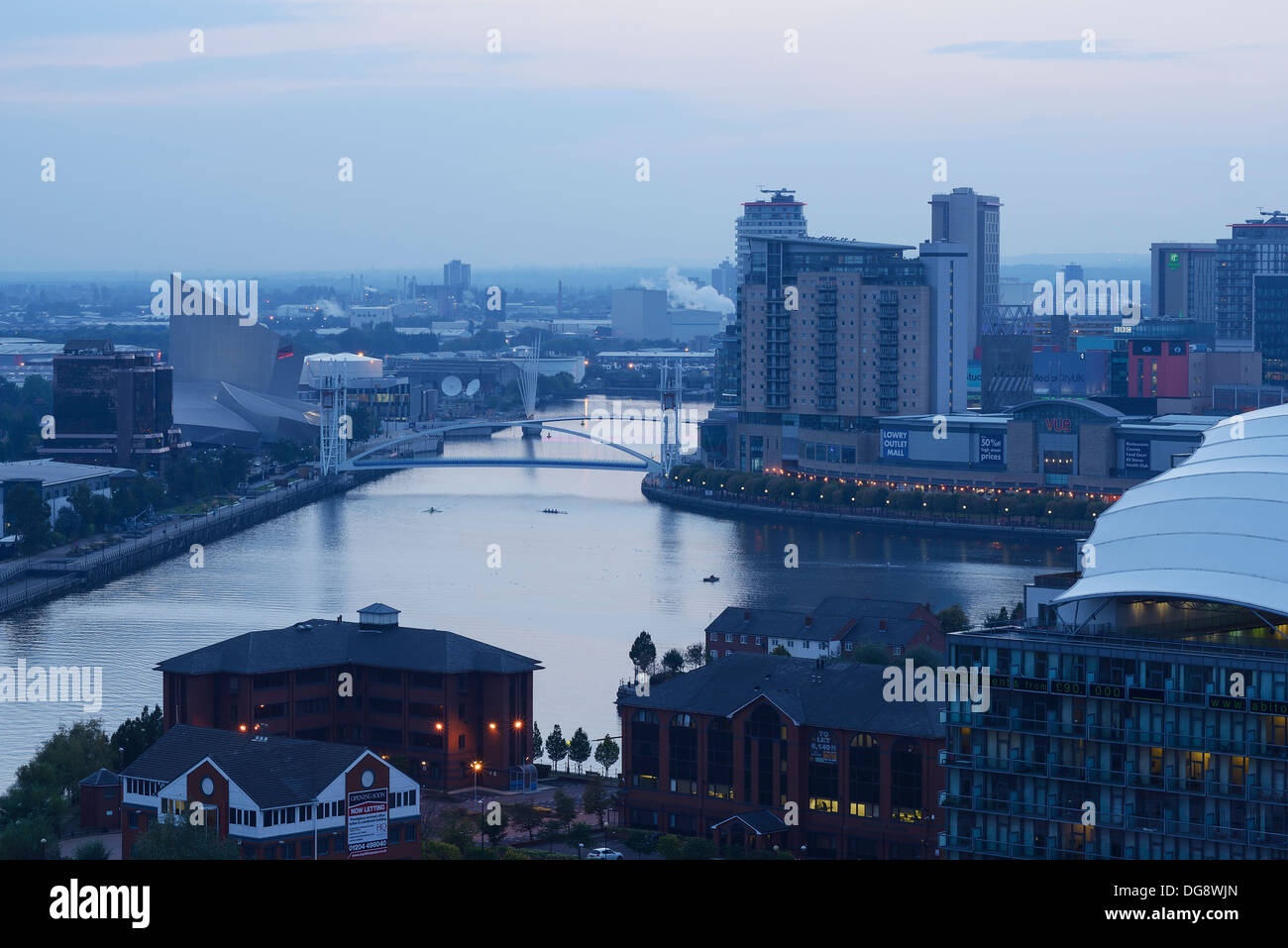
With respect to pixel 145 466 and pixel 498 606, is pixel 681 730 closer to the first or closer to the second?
pixel 498 606

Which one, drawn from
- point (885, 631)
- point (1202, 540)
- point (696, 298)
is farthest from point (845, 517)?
point (696, 298)

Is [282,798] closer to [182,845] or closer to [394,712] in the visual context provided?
[182,845]

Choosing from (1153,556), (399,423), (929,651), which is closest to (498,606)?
(929,651)

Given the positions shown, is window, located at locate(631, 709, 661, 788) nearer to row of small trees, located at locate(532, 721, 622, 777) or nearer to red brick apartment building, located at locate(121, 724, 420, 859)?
row of small trees, located at locate(532, 721, 622, 777)

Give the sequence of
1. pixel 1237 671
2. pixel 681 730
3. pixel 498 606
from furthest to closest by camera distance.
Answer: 1. pixel 498 606
2. pixel 681 730
3. pixel 1237 671
